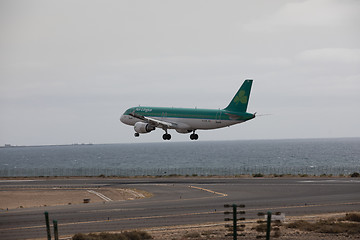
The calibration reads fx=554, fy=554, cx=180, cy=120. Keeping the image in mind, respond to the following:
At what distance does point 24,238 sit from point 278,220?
1825 centimetres

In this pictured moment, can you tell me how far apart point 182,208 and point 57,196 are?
86.8ft

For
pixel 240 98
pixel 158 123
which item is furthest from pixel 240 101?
pixel 158 123

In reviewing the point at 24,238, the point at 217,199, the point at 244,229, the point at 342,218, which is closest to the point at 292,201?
the point at 217,199

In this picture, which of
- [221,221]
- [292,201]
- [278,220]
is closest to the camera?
[278,220]

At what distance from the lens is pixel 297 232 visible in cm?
3650

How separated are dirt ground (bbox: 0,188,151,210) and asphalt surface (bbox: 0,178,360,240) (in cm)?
427

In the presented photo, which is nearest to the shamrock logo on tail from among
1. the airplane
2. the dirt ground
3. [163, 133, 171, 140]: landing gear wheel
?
the airplane

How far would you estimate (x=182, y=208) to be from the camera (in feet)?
178

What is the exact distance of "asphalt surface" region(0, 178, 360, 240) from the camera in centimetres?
4301

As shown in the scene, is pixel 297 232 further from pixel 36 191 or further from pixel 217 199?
pixel 36 191

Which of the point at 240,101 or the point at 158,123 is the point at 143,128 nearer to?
the point at 158,123

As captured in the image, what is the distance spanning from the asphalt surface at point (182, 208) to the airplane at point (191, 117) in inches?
342

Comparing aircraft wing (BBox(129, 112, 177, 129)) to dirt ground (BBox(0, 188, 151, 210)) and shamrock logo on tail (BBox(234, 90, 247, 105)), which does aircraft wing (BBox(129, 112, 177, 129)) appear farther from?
dirt ground (BBox(0, 188, 151, 210))

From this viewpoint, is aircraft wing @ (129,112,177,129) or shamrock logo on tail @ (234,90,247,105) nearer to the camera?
shamrock logo on tail @ (234,90,247,105)
